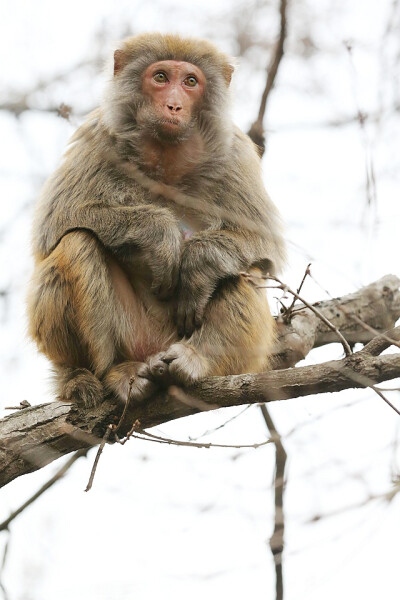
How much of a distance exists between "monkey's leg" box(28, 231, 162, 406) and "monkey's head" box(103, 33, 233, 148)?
1039mm

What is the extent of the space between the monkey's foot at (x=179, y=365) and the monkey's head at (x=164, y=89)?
67.4 inches

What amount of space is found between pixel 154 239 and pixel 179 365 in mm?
1054

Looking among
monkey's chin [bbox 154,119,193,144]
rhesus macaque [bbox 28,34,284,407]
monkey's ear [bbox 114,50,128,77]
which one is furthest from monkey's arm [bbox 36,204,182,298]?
monkey's ear [bbox 114,50,128,77]

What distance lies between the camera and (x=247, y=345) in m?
6.16

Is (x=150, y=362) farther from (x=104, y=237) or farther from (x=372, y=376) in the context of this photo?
(x=372, y=376)

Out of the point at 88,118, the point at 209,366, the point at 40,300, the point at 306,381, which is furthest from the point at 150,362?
the point at 88,118

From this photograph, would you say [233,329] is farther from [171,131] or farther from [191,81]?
[191,81]

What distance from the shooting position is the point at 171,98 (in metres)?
6.25

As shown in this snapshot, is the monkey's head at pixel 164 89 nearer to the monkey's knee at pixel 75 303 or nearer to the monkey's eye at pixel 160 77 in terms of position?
the monkey's eye at pixel 160 77

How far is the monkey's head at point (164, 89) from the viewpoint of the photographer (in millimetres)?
6277

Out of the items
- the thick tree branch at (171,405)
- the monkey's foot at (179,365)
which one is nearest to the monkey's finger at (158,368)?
the monkey's foot at (179,365)

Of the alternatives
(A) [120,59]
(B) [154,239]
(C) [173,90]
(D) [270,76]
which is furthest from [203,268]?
(D) [270,76]

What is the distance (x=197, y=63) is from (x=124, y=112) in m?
0.75

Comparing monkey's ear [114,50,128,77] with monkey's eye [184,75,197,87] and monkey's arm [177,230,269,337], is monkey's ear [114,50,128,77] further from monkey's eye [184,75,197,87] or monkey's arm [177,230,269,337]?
monkey's arm [177,230,269,337]
